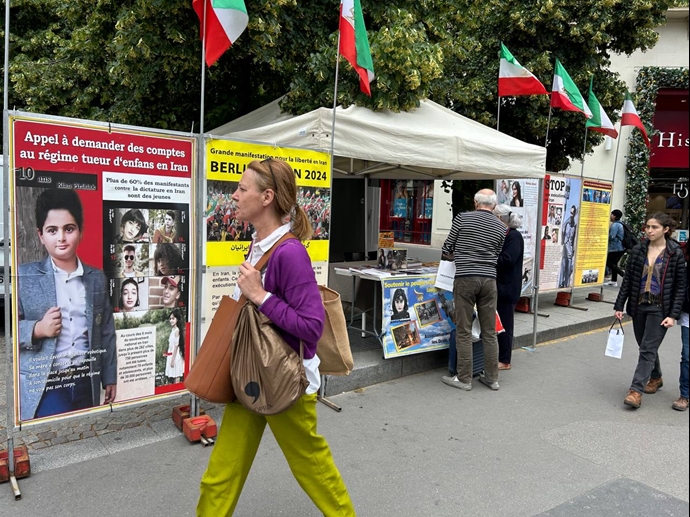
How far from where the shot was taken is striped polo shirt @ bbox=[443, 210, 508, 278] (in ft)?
16.4

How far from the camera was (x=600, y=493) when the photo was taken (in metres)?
3.34

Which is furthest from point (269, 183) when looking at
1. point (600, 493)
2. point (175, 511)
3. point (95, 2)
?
point (95, 2)

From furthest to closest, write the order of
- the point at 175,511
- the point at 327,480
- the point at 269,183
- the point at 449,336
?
the point at 449,336 < the point at 175,511 < the point at 327,480 < the point at 269,183

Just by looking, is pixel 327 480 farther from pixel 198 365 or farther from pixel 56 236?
pixel 56 236

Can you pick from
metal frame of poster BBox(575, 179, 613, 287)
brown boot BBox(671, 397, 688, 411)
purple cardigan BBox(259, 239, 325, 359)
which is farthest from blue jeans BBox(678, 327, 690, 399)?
purple cardigan BBox(259, 239, 325, 359)

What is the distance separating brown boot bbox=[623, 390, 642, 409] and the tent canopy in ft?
8.48

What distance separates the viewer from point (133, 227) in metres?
3.52

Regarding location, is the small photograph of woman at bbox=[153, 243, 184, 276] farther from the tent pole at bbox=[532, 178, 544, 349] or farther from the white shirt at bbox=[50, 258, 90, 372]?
the tent pole at bbox=[532, 178, 544, 349]

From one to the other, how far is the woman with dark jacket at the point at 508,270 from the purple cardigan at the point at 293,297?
359 cm

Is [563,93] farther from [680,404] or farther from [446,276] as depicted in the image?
[680,404]

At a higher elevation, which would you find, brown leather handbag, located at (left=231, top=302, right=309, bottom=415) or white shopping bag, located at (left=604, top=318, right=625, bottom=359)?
brown leather handbag, located at (left=231, top=302, right=309, bottom=415)

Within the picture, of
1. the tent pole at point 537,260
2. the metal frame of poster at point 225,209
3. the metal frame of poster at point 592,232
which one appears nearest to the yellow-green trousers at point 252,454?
the metal frame of poster at point 225,209

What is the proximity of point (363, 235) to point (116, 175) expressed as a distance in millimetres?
5629

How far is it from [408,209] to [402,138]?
53.3 ft
